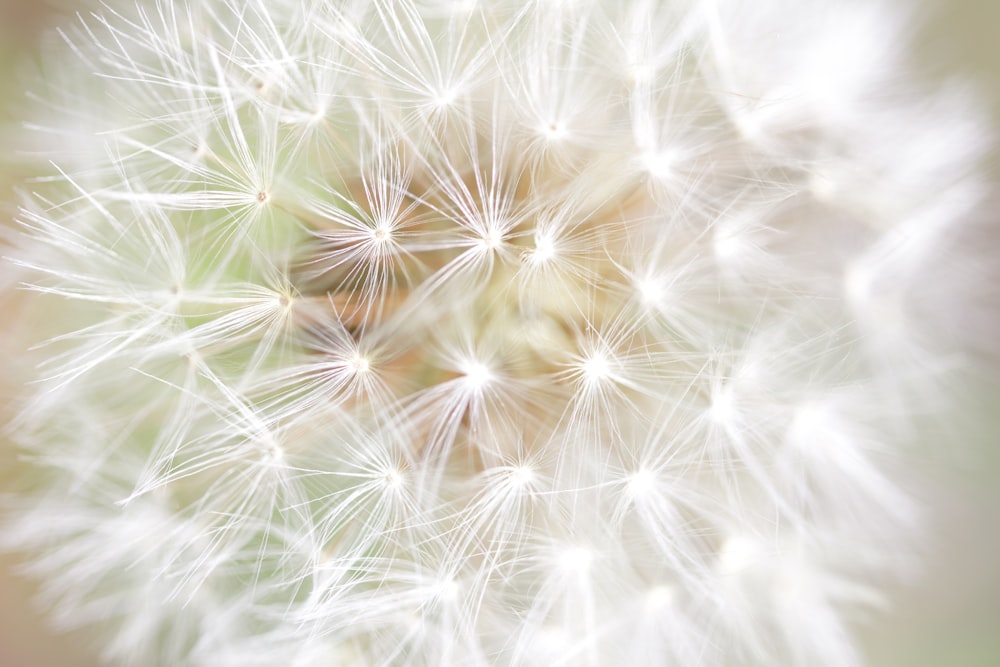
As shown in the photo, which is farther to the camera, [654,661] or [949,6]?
[949,6]

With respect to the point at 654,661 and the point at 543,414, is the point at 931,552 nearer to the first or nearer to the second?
the point at 654,661

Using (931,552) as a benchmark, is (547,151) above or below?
above

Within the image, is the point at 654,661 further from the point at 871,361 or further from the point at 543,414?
the point at 871,361

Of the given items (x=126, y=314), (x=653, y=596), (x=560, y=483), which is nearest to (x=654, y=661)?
(x=653, y=596)

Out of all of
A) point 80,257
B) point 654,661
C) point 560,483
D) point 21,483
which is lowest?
point 654,661

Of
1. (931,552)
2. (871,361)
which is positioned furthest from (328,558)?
(931,552)

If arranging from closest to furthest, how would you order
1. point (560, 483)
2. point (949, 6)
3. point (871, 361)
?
point (560, 483) → point (871, 361) → point (949, 6)

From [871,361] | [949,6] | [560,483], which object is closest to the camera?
[560,483]
